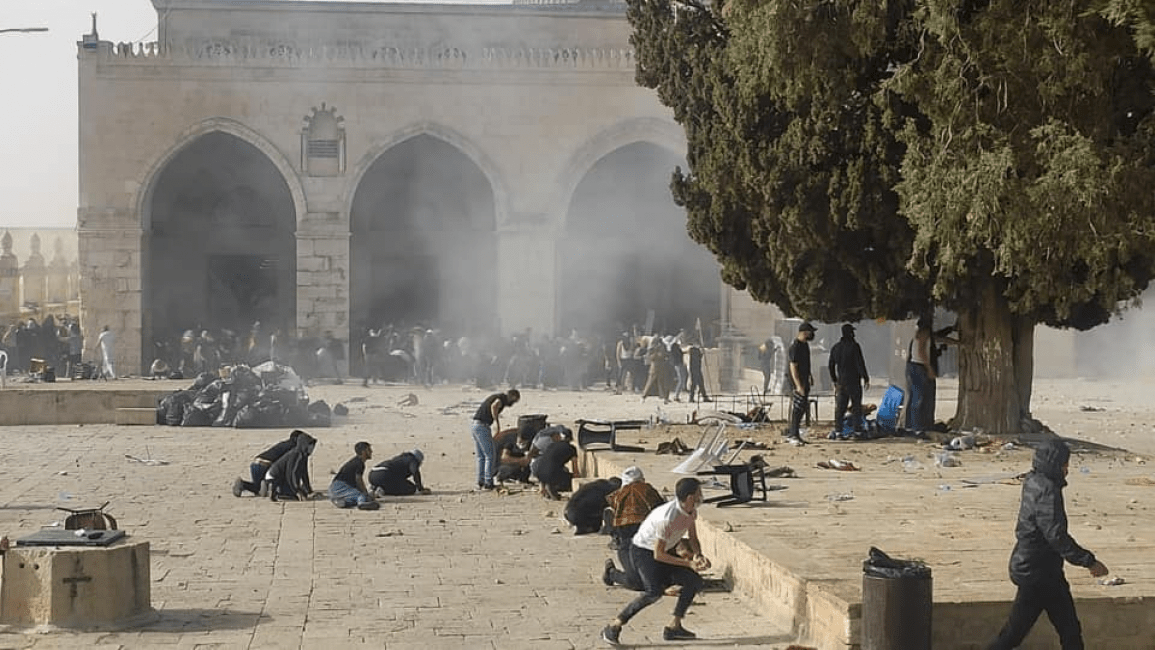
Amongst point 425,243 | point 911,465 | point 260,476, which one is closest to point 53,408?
point 260,476

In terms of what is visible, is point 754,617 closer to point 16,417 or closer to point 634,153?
point 16,417

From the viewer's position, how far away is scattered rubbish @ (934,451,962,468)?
12367mm

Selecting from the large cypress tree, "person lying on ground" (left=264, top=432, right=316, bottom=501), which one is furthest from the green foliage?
"person lying on ground" (left=264, top=432, right=316, bottom=501)

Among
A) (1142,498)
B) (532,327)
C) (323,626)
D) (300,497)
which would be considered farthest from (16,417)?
(1142,498)

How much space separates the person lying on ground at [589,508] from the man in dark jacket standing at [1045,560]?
470cm

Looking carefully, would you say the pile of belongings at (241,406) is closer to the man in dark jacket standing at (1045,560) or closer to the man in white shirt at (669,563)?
the man in white shirt at (669,563)

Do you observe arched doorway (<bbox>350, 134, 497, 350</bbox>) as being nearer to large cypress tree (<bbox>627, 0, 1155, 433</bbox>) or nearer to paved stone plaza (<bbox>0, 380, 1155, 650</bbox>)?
paved stone plaza (<bbox>0, 380, 1155, 650</bbox>)

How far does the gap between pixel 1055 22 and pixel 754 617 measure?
488 cm

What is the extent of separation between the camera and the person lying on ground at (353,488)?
481 inches

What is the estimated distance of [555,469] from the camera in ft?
42.2

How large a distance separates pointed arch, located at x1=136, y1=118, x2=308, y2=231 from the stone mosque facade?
36 mm

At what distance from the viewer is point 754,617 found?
7.86 m

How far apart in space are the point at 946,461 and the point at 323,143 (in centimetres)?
1989

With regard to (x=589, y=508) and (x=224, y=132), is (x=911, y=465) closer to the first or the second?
(x=589, y=508)
